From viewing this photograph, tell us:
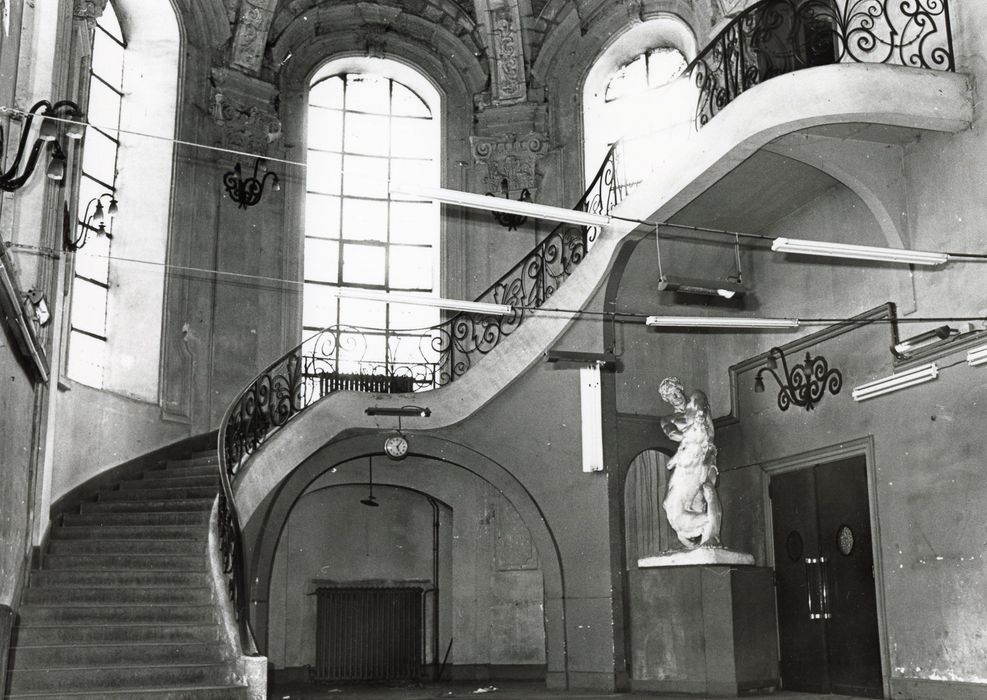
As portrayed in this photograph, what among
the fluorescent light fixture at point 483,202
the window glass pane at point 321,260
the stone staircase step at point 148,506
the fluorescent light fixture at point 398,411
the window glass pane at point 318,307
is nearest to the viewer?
the fluorescent light fixture at point 483,202

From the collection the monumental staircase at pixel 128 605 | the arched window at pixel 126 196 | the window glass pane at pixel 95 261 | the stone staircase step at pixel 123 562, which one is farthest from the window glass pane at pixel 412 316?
the stone staircase step at pixel 123 562

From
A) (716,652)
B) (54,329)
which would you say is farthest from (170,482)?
(716,652)

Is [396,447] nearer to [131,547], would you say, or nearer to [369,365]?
[369,365]

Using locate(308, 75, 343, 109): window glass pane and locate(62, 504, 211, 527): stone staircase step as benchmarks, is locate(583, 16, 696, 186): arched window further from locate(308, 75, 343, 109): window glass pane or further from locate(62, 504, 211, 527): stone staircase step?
locate(62, 504, 211, 527): stone staircase step

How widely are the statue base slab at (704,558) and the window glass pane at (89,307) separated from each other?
6.65m

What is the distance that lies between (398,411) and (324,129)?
16.8ft

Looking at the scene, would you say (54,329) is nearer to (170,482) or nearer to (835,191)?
(170,482)

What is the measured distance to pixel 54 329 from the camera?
10586mm

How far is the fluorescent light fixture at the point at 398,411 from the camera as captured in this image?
A: 11.4m

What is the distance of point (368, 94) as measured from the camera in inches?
603

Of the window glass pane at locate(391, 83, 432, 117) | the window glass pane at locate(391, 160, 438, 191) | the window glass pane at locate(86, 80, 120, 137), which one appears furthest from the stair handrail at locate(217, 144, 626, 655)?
the window glass pane at locate(86, 80, 120, 137)

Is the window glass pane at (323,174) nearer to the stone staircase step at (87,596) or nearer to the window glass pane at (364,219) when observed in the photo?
the window glass pane at (364,219)

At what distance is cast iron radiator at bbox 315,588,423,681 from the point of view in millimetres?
13305

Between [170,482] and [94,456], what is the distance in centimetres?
98
